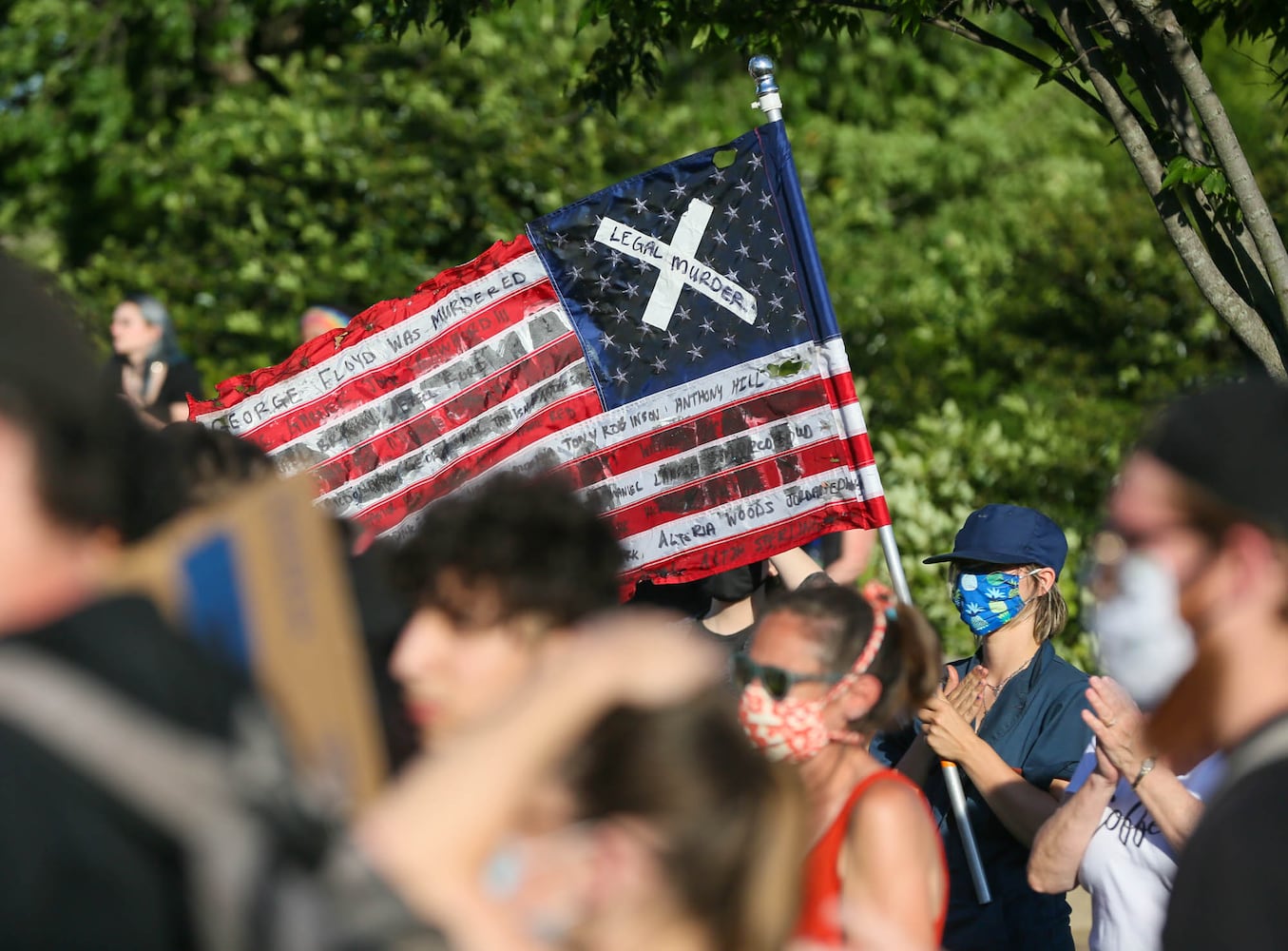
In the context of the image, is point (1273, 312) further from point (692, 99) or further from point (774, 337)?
point (692, 99)

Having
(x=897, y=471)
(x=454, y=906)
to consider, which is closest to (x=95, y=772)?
(x=454, y=906)

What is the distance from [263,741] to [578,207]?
3977 millimetres

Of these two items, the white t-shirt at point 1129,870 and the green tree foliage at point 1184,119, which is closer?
the white t-shirt at point 1129,870

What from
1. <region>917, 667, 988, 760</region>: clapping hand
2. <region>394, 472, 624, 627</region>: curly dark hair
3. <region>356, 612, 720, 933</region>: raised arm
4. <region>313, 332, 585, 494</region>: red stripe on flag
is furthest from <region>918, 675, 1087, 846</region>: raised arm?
<region>356, 612, 720, 933</region>: raised arm

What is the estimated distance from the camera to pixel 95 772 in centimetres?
125

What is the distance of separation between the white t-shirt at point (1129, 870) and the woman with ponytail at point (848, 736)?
61cm

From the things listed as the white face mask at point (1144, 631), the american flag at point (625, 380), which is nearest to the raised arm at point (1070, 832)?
the white face mask at point (1144, 631)

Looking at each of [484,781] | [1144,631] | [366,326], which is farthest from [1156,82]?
[484,781]

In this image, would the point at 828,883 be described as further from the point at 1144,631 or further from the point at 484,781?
the point at 484,781

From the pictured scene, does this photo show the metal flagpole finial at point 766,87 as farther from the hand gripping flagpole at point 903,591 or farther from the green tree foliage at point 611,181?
the green tree foliage at point 611,181

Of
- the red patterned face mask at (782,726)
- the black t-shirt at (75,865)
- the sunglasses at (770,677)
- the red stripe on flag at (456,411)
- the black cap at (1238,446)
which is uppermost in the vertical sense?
the red stripe on flag at (456,411)

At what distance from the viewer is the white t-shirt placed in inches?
127

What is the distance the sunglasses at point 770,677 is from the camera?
2.84 metres

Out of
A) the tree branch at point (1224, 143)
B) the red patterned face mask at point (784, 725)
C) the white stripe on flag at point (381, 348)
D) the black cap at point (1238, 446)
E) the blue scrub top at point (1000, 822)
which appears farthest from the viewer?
the white stripe on flag at point (381, 348)
